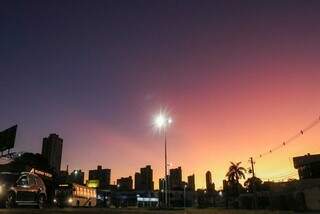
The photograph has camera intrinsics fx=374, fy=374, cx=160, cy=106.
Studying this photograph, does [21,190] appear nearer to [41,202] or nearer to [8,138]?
[41,202]

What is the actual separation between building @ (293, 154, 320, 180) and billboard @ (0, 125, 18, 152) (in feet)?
188

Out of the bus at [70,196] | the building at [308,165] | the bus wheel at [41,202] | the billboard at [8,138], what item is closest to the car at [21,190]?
the bus wheel at [41,202]

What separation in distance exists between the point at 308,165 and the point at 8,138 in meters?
59.4

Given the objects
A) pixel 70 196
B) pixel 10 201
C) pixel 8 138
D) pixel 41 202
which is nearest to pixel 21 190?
pixel 10 201

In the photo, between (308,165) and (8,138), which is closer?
(8,138)

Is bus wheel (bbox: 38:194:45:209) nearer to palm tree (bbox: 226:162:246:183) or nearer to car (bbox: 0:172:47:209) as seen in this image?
car (bbox: 0:172:47:209)

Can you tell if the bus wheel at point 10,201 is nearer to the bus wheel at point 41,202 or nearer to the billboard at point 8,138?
the bus wheel at point 41,202

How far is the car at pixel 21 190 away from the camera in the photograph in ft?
67.3

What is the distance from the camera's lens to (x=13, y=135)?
72250 millimetres

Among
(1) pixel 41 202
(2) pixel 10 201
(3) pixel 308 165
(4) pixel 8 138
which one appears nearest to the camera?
(2) pixel 10 201

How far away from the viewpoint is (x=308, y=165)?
74875 millimetres

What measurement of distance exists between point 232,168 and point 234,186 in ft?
24.9

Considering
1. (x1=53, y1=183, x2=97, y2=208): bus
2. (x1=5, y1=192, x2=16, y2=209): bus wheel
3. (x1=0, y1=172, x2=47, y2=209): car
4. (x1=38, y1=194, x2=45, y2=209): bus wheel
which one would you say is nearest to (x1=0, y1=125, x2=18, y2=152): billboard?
(x1=53, y1=183, x2=97, y2=208): bus

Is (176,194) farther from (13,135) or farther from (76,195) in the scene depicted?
(76,195)
